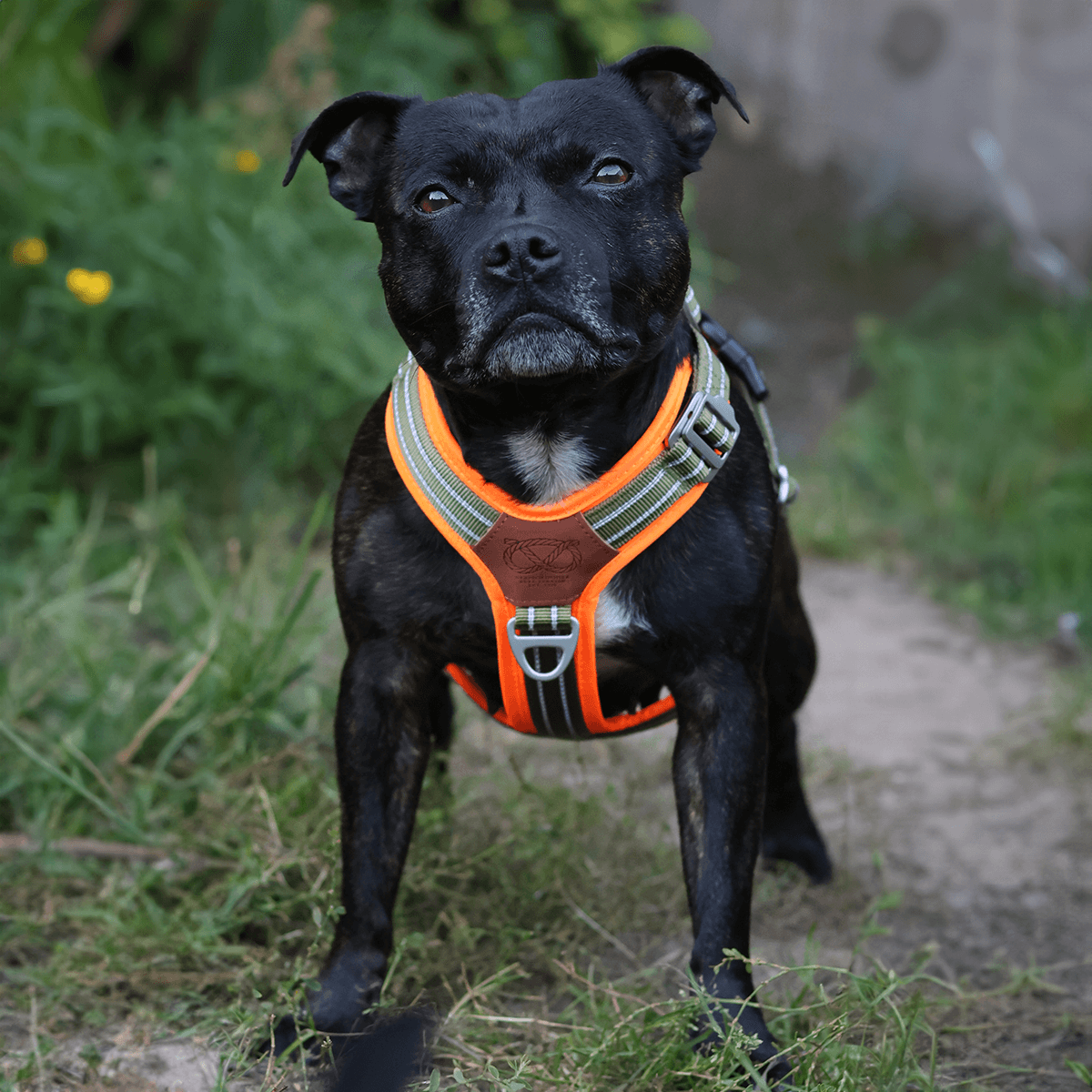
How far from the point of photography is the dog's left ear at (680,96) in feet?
7.20

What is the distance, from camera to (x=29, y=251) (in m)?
4.15

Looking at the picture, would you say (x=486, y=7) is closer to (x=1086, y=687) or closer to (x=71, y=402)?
(x=71, y=402)

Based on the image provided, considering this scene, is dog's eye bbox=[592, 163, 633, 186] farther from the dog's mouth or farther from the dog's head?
the dog's mouth

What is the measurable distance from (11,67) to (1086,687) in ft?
14.1

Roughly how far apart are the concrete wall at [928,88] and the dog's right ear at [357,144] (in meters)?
4.96

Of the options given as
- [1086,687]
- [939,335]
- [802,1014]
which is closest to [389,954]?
[802,1014]

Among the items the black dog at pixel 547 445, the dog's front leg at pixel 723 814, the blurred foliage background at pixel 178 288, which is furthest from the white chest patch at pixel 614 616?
the blurred foliage background at pixel 178 288

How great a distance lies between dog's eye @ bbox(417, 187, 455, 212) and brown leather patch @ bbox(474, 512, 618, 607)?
501mm

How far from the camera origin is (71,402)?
418 cm

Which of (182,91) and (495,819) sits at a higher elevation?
(182,91)

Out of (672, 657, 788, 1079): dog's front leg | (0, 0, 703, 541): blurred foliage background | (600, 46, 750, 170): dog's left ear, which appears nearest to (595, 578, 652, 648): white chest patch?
(672, 657, 788, 1079): dog's front leg

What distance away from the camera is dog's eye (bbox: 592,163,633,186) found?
203 centimetres

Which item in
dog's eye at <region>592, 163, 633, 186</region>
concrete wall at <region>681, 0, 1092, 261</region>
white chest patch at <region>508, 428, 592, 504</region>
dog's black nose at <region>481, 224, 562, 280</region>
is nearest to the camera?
dog's black nose at <region>481, 224, 562, 280</region>

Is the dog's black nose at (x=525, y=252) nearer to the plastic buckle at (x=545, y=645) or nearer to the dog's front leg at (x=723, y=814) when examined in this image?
the plastic buckle at (x=545, y=645)
